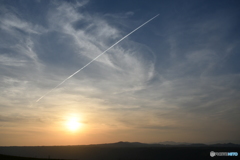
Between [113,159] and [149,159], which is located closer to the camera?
[149,159]

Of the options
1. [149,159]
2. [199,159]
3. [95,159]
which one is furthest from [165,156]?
[95,159]

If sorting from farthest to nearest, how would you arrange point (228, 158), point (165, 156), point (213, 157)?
1. point (165, 156)
2. point (213, 157)
3. point (228, 158)

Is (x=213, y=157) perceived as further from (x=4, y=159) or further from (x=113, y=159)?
(x=4, y=159)

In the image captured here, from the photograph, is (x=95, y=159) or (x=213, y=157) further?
(x=95, y=159)

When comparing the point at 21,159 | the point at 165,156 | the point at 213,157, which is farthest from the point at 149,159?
the point at 21,159

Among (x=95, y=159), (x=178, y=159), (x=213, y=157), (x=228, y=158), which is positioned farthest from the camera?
(x=95, y=159)

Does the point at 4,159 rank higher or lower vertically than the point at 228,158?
higher

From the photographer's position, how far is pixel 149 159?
272 feet

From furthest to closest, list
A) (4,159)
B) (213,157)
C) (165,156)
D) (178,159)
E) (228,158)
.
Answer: (165,156) < (178,159) < (213,157) < (228,158) < (4,159)

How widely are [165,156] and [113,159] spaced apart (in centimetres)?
2391

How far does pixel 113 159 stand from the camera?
3474 inches

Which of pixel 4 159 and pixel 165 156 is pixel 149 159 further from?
pixel 4 159

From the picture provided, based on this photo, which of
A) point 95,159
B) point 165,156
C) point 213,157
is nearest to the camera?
point 213,157

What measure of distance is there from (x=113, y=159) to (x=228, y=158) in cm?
4739
